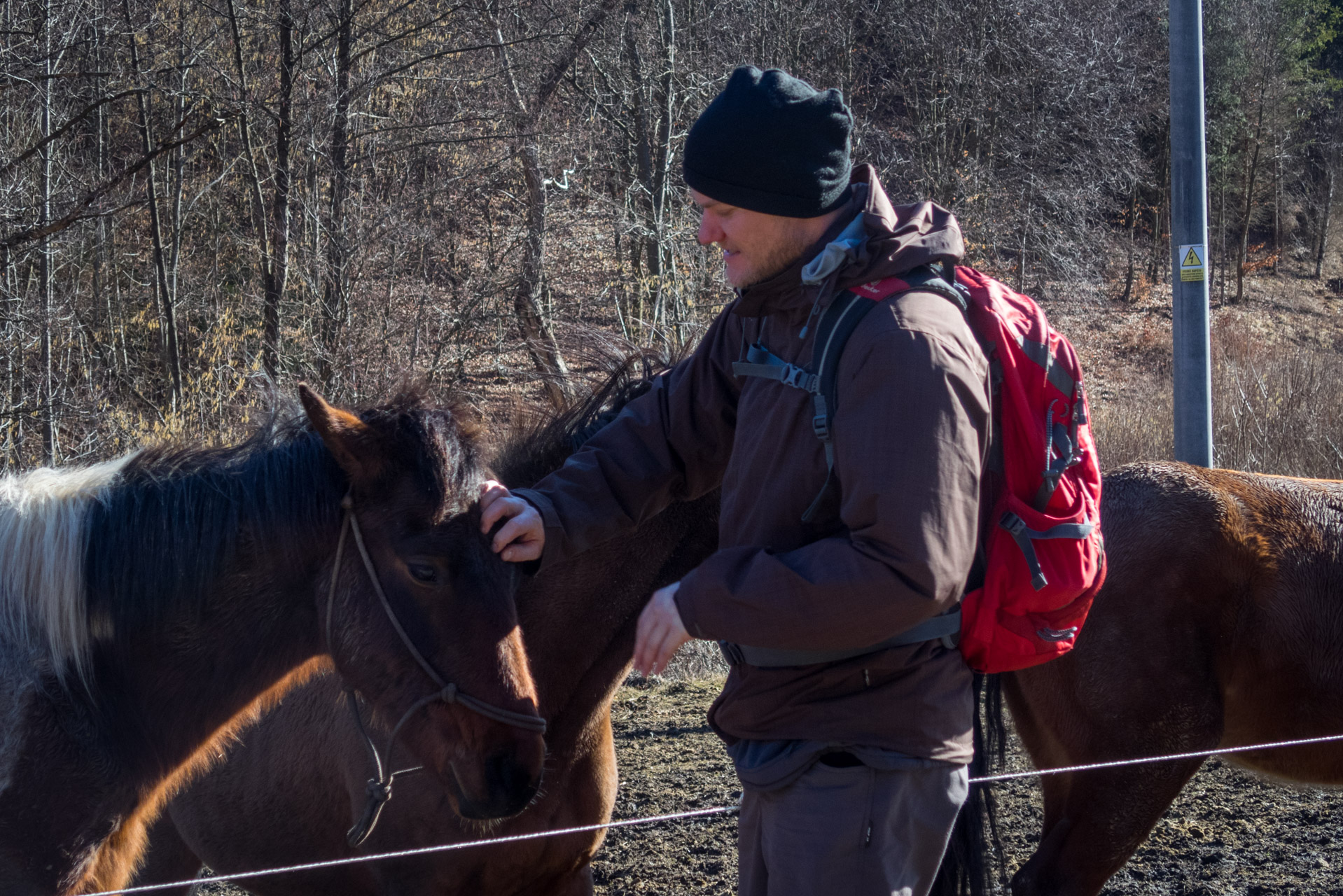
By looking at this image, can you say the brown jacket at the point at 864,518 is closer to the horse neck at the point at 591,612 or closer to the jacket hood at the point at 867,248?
the jacket hood at the point at 867,248

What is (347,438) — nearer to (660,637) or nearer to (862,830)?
(660,637)

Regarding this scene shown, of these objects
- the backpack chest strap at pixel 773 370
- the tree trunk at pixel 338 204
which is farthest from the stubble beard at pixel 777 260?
the tree trunk at pixel 338 204

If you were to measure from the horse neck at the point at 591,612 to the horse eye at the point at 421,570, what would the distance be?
72 centimetres

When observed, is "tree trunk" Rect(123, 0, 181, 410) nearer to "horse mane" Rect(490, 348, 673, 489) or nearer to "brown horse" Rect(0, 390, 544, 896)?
"horse mane" Rect(490, 348, 673, 489)

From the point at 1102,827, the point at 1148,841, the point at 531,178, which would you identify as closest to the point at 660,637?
the point at 1102,827

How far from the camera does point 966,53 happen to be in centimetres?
1465

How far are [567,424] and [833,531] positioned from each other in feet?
4.68

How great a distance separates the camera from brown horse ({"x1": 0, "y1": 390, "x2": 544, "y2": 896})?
6.93ft

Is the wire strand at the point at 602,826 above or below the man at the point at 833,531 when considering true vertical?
below

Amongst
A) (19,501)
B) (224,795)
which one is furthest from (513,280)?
(19,501)

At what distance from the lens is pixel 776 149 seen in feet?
6.04

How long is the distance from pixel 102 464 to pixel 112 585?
1.05ft

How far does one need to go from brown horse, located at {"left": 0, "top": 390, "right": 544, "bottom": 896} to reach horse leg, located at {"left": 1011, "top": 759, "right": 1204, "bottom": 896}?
1.95m

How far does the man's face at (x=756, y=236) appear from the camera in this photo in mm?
1923
